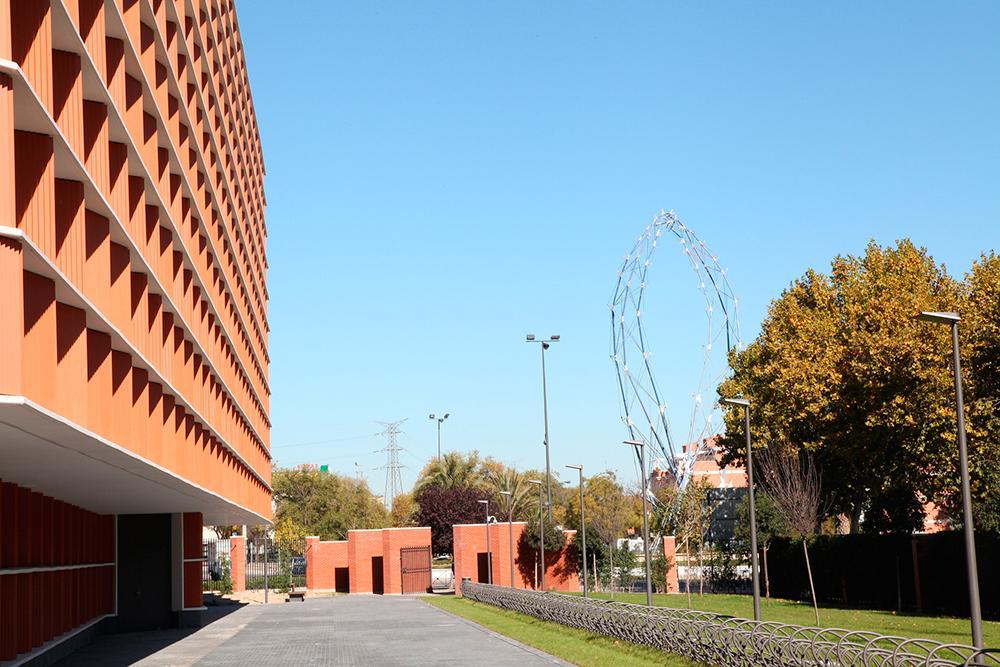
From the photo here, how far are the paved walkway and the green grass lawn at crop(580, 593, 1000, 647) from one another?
9034 millimetres

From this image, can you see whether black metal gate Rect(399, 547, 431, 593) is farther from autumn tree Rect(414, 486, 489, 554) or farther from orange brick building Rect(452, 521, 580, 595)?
autumn tree Rect(414, 486, 489, 554)

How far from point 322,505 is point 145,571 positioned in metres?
70.1

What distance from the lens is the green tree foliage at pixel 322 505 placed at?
348 feet

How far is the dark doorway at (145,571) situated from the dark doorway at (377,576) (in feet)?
109

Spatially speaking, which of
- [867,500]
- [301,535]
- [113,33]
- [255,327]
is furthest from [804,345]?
[301,535]

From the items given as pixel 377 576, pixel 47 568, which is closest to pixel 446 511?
pixel 377 576

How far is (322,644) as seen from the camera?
103 feet

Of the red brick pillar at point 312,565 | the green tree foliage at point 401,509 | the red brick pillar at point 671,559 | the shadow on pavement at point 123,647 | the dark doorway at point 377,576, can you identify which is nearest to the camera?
the shadow on pavement at point 123,647

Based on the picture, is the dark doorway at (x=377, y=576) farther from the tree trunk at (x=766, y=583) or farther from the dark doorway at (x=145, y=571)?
the dark doorway at (x=145, y=571)

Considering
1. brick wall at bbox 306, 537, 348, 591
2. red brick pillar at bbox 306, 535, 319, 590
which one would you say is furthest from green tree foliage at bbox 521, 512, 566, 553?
red brick pillar at bbox 306, 535, 319, 590

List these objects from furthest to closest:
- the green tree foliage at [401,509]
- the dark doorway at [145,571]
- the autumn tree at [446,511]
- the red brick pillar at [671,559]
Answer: the green tree foliage at [401,509]
the autumn tree at [446,511]
the red brick pillar at [671,559]
the dark doorway at [145,571]

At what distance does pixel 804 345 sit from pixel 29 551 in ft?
103

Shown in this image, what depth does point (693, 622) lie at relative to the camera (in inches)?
914

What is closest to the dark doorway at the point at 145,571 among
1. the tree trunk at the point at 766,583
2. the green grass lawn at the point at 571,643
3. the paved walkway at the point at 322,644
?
the paved walkway at the point at 322,644
